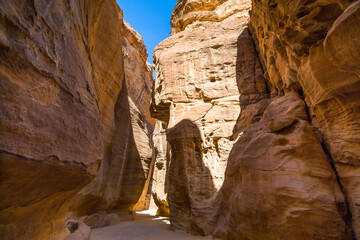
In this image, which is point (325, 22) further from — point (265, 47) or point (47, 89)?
point (47, 89)

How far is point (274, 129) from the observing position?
15.6 feet

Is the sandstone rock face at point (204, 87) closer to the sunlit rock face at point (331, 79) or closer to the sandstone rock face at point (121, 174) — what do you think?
the sandstone rock face at point (121, 174)

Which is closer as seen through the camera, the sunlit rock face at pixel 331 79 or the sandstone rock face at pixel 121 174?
the sunlit rock face at pixel 331 79

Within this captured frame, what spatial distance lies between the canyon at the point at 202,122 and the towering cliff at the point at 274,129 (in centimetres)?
3

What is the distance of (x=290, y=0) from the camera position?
3953 mm

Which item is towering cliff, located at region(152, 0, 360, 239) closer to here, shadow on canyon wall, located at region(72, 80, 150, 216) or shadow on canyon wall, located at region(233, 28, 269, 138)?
shadow on canyon wall, located at region(233, 28, 269, 138)

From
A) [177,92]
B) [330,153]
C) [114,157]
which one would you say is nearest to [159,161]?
[114,157]

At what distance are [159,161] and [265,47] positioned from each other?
1007 cm

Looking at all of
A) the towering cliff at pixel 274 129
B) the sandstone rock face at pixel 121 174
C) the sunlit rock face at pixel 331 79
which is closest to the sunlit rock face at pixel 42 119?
the towering cliff at pixel 274 129

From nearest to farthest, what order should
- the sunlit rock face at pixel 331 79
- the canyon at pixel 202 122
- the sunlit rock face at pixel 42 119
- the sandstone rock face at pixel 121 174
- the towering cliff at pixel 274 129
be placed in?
1. the sunlit rock face at pixel 42 119
2. the canyon at pixel 202 122
3. the sunlit rock face at pixel 331 79
4. the towering cliff at pixel 274 129
5. the sandstone rock face at pixel 121 174

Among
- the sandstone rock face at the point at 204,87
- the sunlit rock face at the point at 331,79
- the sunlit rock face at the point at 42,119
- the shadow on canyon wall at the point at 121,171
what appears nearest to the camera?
the sunlit rock face at the point at 42,119

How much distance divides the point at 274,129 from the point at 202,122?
3.63 m

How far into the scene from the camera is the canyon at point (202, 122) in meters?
1.99

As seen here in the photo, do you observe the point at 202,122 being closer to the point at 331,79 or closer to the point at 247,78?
the point at 247,78
